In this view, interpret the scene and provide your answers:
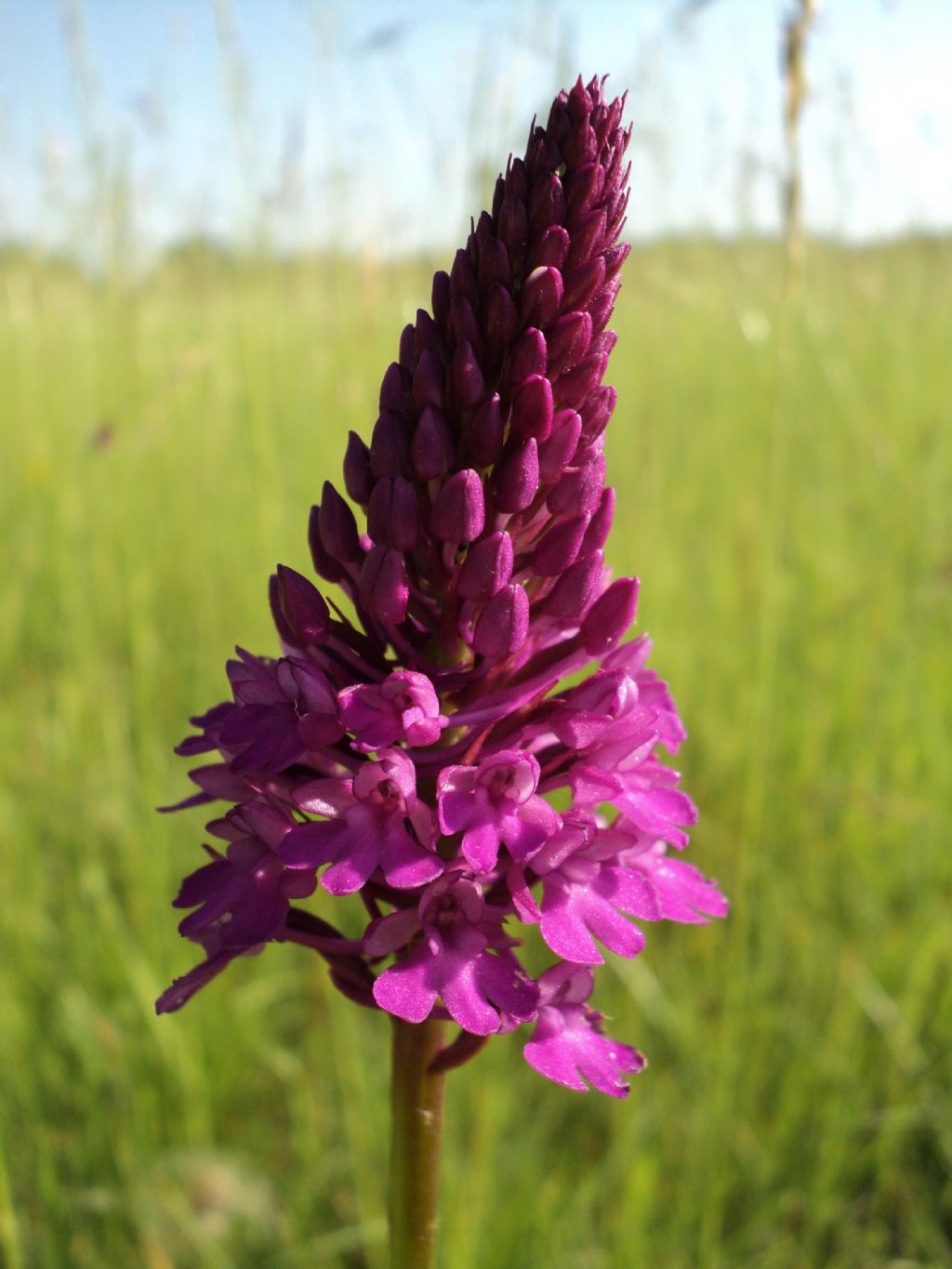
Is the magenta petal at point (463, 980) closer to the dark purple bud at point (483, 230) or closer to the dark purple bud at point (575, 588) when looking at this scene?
the dark purple bud at point (575, 588)

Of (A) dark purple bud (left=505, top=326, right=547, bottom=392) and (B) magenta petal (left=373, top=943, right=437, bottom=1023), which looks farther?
(A) dark purple bud (left=505, top=326, right=547, bottom=392)

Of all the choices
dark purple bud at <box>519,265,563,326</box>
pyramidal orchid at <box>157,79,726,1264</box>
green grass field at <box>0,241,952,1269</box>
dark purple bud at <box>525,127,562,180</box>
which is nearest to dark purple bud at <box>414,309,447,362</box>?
pyramidal orchid at <box>157,79,726,1264</box>

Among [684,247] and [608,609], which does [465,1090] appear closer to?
[608,609]

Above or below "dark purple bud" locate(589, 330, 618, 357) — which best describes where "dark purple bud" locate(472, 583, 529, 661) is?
below

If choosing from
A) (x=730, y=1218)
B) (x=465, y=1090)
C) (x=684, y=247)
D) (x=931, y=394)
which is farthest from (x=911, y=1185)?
(x=684, y=247)

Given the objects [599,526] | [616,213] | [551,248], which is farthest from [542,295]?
[599,526]

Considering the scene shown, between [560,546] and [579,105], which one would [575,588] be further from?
[579,105]

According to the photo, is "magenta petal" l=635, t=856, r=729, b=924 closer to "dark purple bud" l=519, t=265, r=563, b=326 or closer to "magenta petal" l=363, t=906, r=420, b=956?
"magenta petal" l=363, t=906, r=420, b=956

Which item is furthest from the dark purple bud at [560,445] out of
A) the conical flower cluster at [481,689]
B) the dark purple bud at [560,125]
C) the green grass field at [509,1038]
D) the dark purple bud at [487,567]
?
the green grass field at [509,1038]
